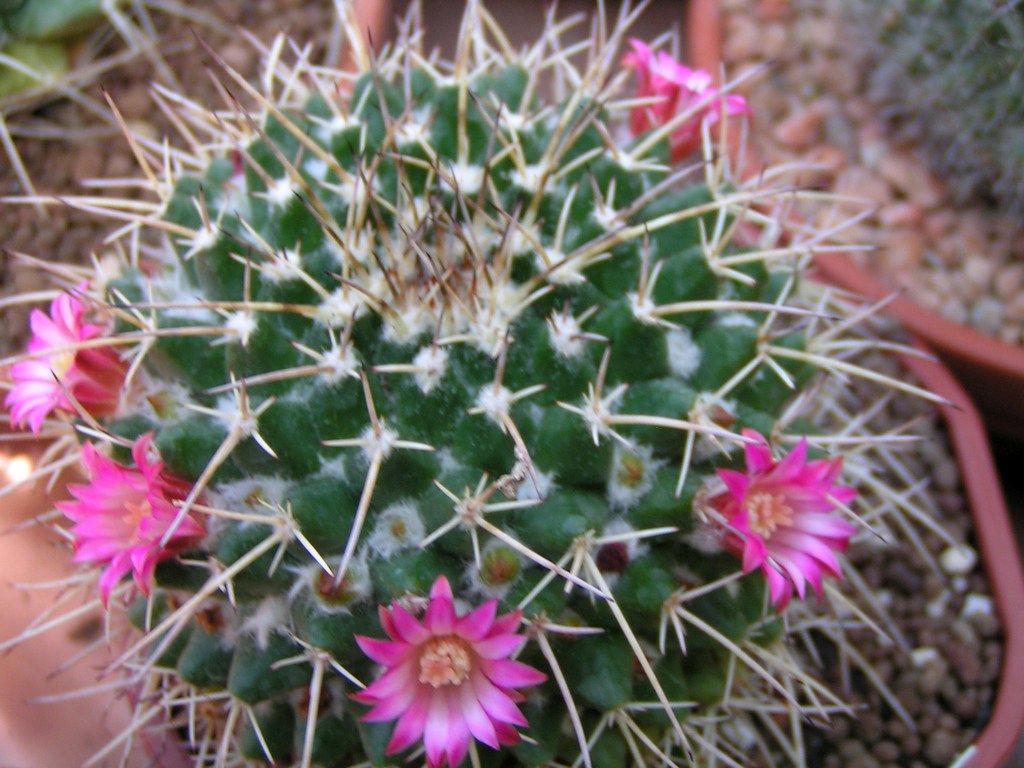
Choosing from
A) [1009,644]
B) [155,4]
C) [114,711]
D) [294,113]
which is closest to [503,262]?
[294,113]

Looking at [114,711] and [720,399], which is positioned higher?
[720,399]

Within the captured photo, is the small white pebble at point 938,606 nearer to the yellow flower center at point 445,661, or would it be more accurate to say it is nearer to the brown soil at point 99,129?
the yellow flower center at point 445,661

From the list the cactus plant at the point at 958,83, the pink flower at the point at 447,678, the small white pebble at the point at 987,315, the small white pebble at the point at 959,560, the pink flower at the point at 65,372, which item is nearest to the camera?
the pink flower at the point at 447,678

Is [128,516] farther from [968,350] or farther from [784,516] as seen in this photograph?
[968,350]

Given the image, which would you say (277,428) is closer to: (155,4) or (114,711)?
(114,711)

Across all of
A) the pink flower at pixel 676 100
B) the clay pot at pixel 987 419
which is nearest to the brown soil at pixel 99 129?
the pink flower at pixel 676 100

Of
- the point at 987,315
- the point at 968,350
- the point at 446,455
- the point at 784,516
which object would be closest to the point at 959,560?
the point at 968,350
